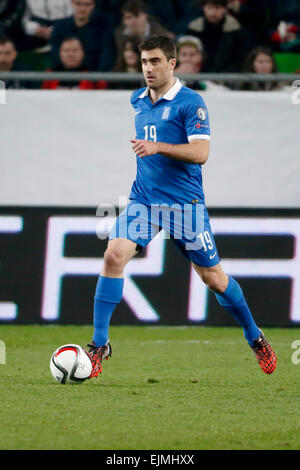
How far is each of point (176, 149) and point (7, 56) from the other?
4.84 metres

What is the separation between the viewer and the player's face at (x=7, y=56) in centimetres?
1019

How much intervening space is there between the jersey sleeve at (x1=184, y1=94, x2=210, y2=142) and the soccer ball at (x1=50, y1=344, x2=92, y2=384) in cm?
148

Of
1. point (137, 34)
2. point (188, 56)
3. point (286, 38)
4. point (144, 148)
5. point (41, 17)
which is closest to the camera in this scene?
point (144, 148)

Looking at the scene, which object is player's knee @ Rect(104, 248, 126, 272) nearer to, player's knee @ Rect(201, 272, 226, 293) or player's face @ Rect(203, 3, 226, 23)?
player's knee @ Rect(201, 272, 226, 293)

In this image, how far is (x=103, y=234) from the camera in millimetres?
9359

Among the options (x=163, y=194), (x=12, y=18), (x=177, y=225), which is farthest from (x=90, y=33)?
(x=177, y=225)

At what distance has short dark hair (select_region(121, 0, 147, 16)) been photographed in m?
10.8

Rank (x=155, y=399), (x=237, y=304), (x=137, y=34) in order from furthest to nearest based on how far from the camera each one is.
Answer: (x=137, y=34)
(x=237, y=304)
(x=155, y=399)

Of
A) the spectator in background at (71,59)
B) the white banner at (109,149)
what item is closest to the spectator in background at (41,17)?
the spectator in background at (71,59)

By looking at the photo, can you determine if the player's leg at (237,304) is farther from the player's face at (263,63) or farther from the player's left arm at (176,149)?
the player's face at (263,63)

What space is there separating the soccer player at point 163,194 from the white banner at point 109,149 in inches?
123

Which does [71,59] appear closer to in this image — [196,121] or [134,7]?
[134,7]

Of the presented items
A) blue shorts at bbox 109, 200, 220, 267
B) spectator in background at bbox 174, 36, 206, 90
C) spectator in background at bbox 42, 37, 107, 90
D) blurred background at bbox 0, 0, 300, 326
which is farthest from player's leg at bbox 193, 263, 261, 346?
spectator in background at bbox 42, 37, 107, 90

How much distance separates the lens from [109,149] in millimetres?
9602
